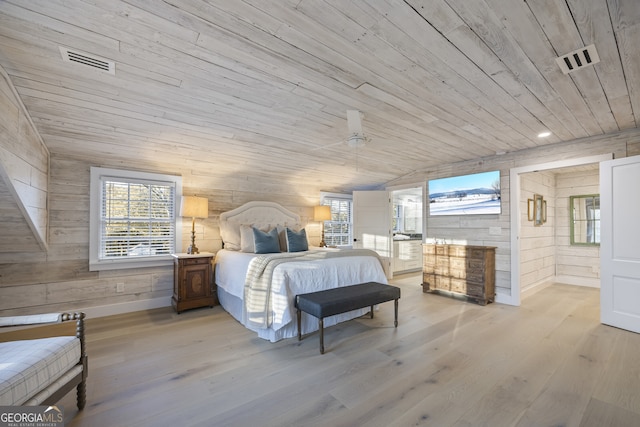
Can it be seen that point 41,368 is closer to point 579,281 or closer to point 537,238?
point 537,238

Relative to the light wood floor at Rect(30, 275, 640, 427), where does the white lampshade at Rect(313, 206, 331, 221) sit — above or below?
above

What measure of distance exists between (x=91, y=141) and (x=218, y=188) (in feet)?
5.63

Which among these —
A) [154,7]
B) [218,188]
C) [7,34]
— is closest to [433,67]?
[154,7]

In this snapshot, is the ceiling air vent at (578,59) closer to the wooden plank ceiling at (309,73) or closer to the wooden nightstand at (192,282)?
the wooden plank ceiling at (309,73)

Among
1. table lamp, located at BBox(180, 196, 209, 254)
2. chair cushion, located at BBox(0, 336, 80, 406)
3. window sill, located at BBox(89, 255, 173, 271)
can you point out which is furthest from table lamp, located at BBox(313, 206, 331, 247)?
chair cushion, located at BBox(0, 336, 80, 406)

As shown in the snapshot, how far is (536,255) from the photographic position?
5.24 metres

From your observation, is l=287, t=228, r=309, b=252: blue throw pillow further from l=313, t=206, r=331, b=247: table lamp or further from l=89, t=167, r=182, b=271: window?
l=89, t=167, r=182, b=271: window

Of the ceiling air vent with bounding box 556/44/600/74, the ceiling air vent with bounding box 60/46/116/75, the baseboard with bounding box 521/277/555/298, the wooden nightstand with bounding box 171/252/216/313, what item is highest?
the ceiling air vent with bounding box 60/46/116/75

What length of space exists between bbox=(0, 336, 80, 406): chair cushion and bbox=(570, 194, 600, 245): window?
7957 mm

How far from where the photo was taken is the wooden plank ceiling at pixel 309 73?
161 cm

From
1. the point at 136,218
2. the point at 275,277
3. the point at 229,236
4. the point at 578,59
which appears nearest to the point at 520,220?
the point at 578,59

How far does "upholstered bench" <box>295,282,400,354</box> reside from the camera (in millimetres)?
2656

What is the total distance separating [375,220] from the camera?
5914mm

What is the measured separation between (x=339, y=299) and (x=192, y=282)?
2249 millimetres
